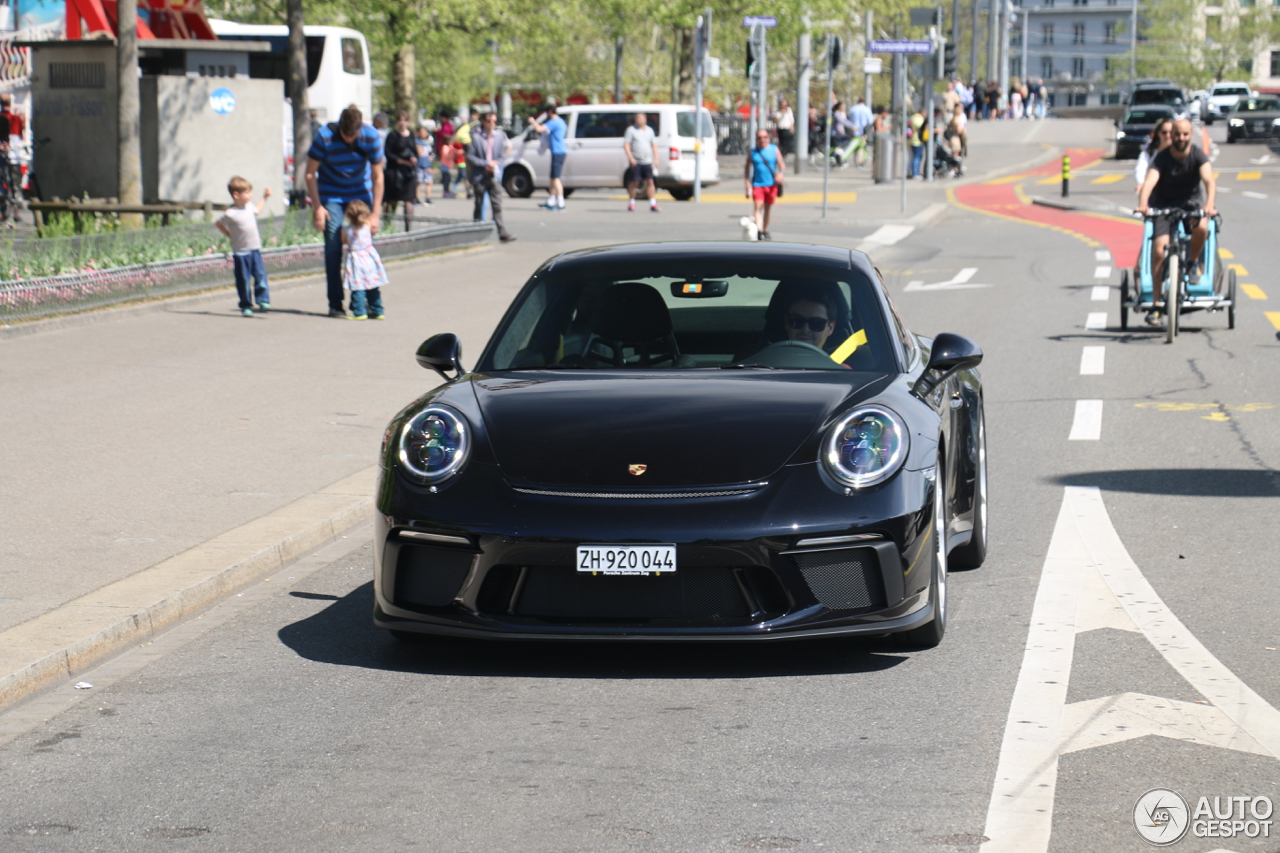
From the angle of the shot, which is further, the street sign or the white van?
the white van

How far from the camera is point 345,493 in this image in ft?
26.4

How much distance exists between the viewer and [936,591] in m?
5.45

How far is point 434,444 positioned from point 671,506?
0.81 m

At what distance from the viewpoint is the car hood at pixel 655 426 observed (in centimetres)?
516

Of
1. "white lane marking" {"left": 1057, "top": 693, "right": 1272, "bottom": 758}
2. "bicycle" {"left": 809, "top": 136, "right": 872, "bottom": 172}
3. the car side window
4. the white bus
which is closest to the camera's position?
"white lane marking" {"left": 1057, "top": 693, "right": 1272, "bottom": 758}

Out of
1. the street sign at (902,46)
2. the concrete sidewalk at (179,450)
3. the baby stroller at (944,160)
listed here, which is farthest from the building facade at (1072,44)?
the concrete sidewalk at (179,450)

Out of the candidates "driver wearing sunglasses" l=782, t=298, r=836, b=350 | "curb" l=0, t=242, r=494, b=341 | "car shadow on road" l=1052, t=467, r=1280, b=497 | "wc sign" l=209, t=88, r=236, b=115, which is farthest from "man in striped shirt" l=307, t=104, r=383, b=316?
"driver wearing sunglasses" l=782, t=298, r=836, b=350

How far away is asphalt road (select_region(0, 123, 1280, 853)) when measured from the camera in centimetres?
404

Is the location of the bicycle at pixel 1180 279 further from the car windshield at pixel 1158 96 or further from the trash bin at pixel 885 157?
the car windshield at pixel 1158 96

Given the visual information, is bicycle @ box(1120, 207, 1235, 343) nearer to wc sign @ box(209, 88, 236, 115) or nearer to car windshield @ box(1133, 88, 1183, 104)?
wc sign @ box(209, 88, 236, 115)

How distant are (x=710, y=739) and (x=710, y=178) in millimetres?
33001

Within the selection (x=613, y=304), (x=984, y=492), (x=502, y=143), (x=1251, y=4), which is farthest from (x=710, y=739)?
(x=1251, y=4)

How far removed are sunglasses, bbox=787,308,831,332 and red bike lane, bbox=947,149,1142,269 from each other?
1406 cm

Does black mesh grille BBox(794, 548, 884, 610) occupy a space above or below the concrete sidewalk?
above
